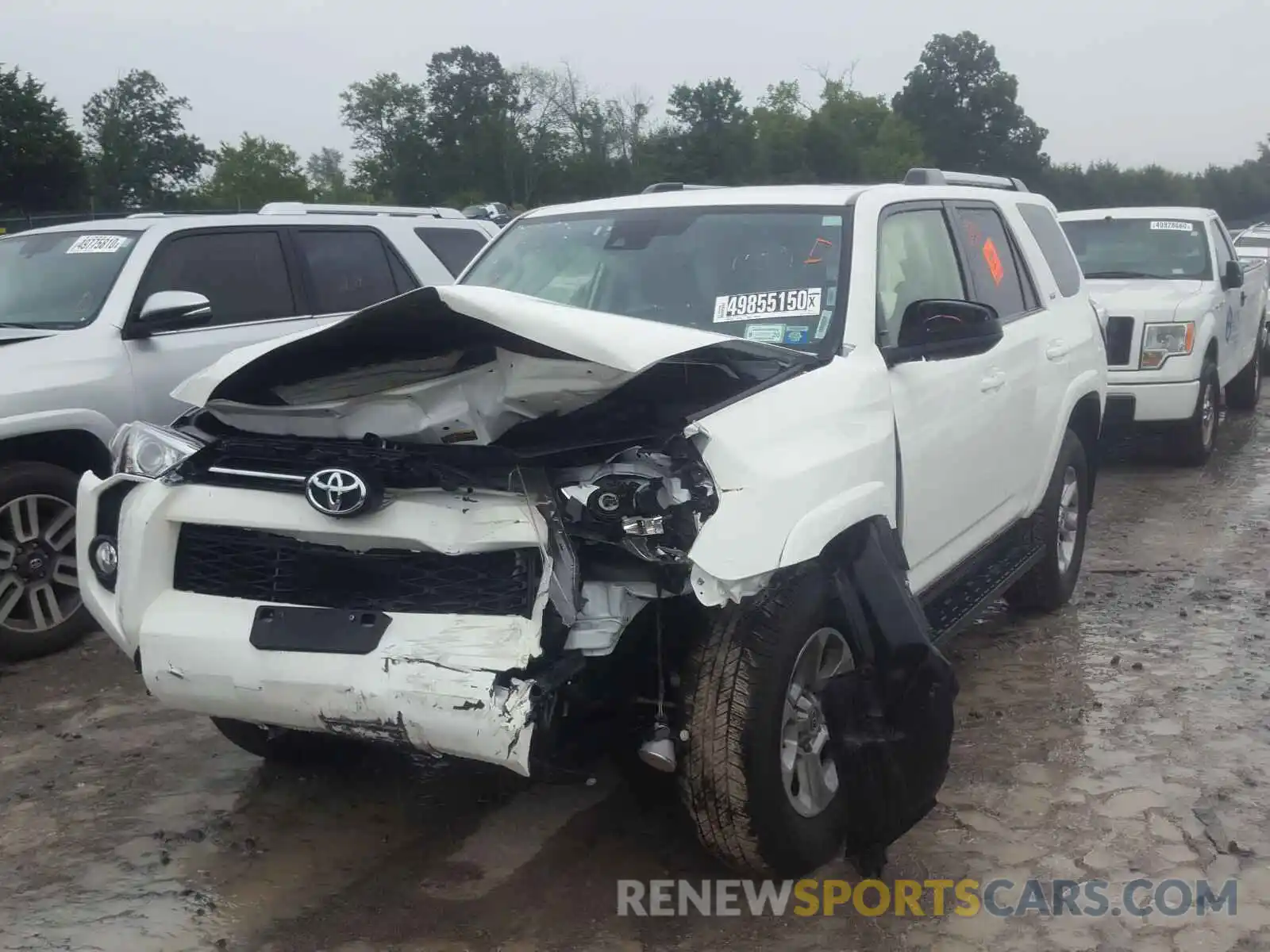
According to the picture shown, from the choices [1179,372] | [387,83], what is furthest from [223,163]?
[1179,372]

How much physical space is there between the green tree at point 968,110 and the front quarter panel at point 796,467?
8914 centimetres

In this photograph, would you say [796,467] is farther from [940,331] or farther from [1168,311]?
[1168,311]

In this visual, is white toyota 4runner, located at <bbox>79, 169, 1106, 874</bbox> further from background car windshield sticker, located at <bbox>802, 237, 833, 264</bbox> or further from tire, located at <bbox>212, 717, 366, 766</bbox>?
tire, located at <bbox>212, 717, 366, 766</bbox>

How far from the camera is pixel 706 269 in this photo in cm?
423

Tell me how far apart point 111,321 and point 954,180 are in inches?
150

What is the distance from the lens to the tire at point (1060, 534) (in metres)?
5.43

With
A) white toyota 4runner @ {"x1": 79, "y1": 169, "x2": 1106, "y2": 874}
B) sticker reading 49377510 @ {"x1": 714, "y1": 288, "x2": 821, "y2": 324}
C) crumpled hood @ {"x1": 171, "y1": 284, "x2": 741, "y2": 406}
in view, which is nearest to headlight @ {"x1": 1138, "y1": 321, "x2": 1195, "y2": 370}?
sticker reading 49377510 @ {"x1": 714, "y1": 288, "x2": 821, "y2": 324}

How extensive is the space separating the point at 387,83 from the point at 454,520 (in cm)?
8860

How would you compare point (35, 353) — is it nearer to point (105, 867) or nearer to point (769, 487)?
point (105, 867)

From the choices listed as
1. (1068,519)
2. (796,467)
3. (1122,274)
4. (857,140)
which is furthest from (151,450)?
Result: (857,140)

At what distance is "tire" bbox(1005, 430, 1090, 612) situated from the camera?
17.8 ft

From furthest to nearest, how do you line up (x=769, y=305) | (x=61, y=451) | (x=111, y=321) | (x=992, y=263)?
(x=111, y=321)
(x=61, y=451)
(x=992, y=263)
(x=769, y=305)

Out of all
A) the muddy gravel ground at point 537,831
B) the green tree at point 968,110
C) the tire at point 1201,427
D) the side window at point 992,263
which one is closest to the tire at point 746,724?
the muddy gravel ground at point 537,831

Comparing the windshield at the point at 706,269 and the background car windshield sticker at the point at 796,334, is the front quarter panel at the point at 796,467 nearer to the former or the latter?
the background car windshield sticker at the point at 796,334
